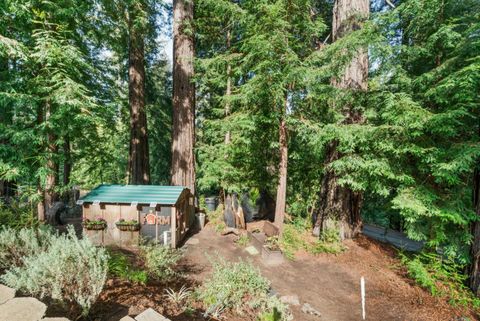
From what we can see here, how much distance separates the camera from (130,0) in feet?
26.2

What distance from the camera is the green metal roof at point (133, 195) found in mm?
6984

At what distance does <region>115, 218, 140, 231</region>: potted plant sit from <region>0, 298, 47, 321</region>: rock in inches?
190

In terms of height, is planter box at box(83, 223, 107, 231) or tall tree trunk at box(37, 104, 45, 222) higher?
tall tree trunk at box(37, 104, 45, 222)

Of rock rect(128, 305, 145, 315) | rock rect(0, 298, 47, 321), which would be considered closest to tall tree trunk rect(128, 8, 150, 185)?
rock rect(128, 305, 145, 315)

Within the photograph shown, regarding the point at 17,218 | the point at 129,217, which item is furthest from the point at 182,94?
the point at 17,218

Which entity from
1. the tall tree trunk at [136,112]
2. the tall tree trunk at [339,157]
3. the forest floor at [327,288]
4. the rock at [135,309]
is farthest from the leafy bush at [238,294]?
the tall tree trunk at [136,112]

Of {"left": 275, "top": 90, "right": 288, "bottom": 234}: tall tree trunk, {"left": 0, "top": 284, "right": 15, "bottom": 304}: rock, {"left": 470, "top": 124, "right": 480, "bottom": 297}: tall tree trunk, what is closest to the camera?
{"left": 0, "top": 284, "right": 15, "bottom": 304}: rock

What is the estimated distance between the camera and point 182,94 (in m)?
9.63

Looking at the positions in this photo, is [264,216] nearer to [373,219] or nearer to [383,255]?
[383,255]

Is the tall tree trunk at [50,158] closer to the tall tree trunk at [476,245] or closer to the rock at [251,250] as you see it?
the rock at [251,250]

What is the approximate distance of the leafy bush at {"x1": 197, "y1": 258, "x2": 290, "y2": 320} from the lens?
376 centimetres

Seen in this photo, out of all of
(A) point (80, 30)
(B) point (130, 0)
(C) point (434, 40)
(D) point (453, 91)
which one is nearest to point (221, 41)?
(B) point (130, 0)

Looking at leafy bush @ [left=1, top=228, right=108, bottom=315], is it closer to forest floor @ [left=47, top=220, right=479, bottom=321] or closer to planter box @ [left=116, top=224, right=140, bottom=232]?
forest floor @ [left=47, top=220, right=479, bottom=321]

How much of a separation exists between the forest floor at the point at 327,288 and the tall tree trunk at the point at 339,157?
707mm
